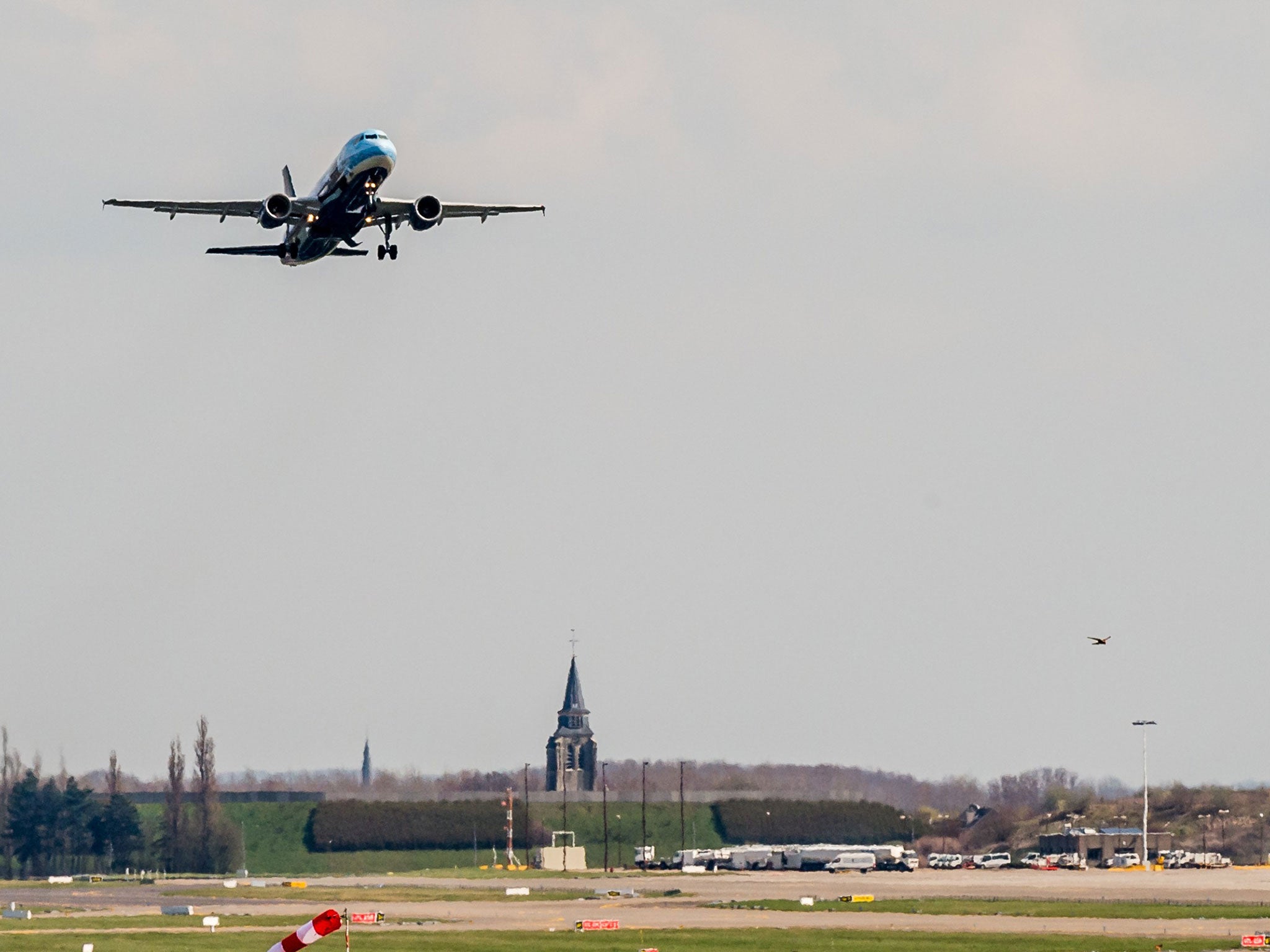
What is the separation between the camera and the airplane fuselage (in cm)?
7688

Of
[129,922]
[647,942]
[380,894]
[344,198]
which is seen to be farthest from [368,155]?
[380,894]

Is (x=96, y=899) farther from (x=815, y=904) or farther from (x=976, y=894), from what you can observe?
(x=976, y=894)

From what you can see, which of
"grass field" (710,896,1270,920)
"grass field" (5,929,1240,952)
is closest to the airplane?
"grass field" (5,929,1240,952)

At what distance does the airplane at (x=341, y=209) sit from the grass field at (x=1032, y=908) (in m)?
55.4

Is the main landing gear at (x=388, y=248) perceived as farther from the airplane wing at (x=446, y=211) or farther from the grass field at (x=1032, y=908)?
the grass field at (x=1032, y=908)

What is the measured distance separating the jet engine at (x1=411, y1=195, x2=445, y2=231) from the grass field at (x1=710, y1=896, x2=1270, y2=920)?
56802 mm

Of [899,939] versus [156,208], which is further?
[899,939]

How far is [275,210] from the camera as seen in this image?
77.4 m

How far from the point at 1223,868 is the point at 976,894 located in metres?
67.4

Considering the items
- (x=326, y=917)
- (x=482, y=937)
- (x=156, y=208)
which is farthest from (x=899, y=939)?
(x=326, y=917)

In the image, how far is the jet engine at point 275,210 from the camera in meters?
77.2

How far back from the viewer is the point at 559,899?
135000 millimetres

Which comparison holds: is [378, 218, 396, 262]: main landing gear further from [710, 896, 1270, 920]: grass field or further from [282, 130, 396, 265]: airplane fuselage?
[710, 896, 1270, 920]: grass field

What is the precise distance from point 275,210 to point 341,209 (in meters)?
3.60
